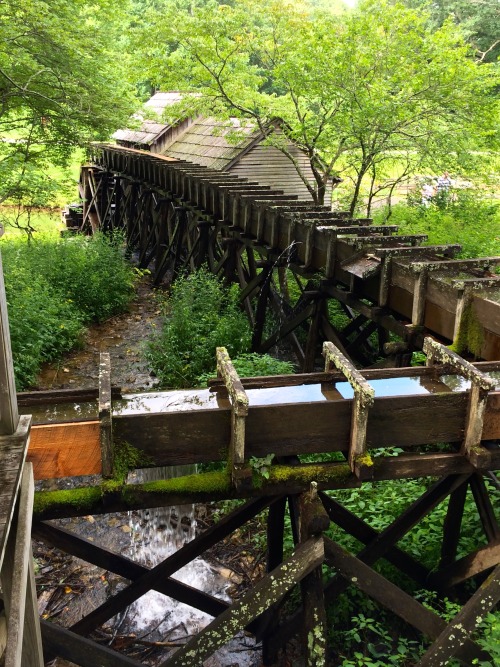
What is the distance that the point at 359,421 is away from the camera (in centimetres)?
333

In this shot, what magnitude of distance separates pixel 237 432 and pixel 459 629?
172 centimetres

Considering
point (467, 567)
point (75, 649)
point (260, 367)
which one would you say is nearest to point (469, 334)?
point (467, 567)

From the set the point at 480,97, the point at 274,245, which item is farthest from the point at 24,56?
the point at 480,97

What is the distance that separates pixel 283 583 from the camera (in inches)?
128

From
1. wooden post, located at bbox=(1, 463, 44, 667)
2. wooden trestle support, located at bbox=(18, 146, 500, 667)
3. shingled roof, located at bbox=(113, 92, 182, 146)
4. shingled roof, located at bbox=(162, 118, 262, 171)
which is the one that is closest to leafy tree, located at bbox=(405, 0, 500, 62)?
shingled roof, located at bbox=(113, 92, 182, 146)

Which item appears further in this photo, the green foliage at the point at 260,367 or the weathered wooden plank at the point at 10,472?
the green foliage at the point at 260,367

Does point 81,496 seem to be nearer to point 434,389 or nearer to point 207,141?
point 434,389

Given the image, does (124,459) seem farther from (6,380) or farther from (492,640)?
(492,640)

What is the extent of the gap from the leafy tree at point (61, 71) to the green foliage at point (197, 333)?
375 centimetres

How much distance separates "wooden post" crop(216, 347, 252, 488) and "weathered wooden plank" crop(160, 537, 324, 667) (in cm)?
52

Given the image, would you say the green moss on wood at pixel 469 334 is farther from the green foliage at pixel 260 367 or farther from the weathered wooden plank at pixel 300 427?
the green foliage at pixel 260 367

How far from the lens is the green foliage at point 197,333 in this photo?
8422mm

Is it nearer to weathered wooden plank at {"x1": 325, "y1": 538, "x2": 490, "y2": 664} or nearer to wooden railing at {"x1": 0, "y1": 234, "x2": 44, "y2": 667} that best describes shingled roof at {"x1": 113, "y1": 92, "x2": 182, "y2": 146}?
weathered wooden plank at {"x1": 325, "y1": 538, "x2": 490, "y2": 664}

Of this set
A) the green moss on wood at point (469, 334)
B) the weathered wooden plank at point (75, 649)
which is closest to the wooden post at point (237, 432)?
the weathered wooden plank at point (75, 649)
